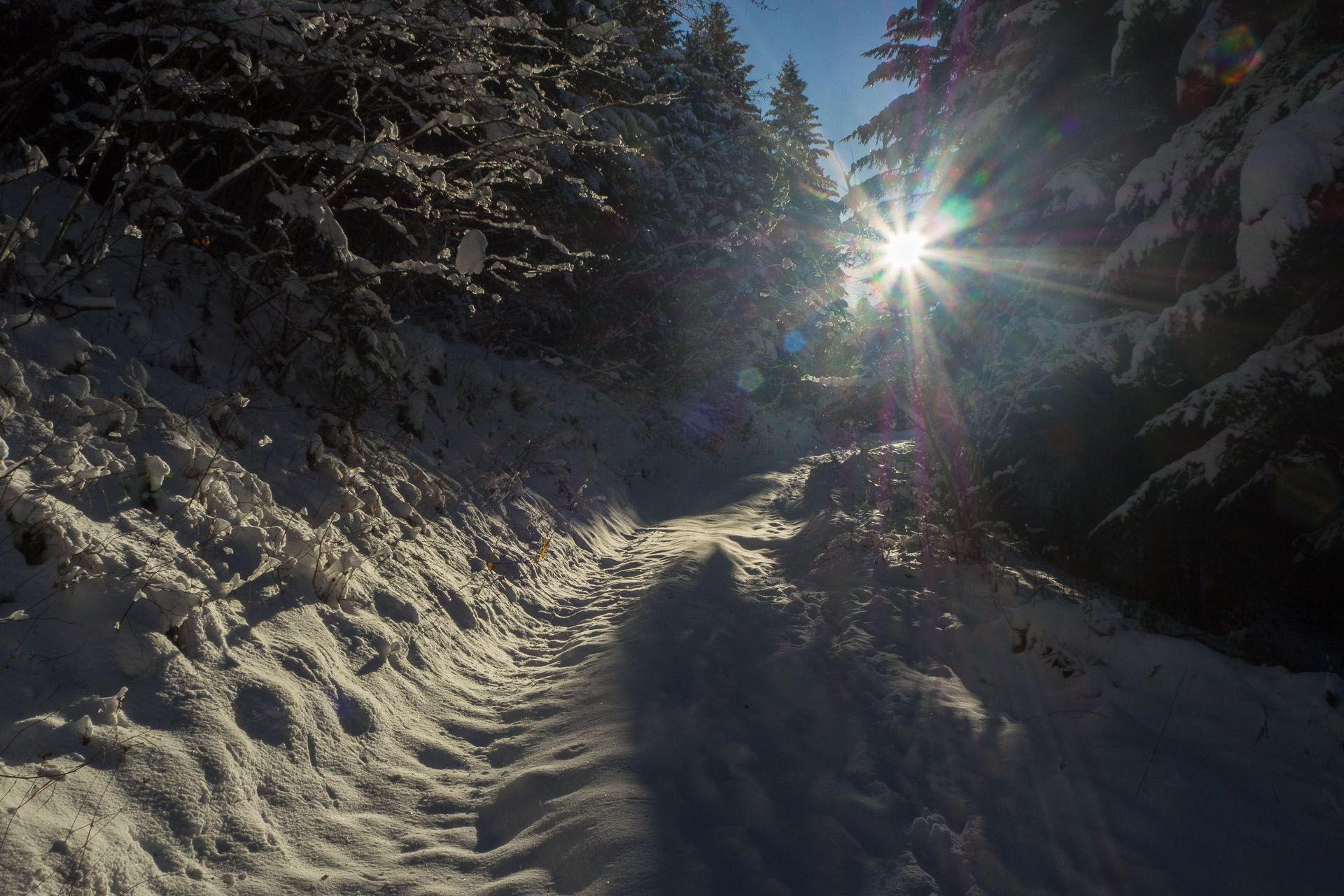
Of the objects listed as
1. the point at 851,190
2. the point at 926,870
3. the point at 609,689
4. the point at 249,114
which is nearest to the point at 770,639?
the point at 609,689

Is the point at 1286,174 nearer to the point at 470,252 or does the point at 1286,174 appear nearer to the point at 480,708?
the point at 470,252

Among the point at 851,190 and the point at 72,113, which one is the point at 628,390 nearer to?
the point at 851,190

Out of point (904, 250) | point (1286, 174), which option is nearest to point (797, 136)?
point (904, 250)

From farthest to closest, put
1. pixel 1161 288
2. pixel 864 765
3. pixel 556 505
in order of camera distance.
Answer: pixel 556 505 < pixel 1161 288 < pixel 864 765

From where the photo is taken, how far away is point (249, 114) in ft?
15.9

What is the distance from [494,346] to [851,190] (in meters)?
7.96

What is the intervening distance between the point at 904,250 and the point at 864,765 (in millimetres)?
10748

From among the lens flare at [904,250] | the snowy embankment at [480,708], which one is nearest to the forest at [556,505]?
the snowy embankment at [480,708]

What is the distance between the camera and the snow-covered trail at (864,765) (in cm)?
232

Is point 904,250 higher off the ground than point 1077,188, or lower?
higher

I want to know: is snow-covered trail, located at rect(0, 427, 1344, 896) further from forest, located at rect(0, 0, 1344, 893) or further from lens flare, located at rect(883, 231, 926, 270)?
lens flare, located at rect(883, 231, 926, 270)

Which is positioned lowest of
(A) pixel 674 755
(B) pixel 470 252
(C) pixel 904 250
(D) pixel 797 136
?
(A) pixel 674 755

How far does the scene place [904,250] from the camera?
11.7m

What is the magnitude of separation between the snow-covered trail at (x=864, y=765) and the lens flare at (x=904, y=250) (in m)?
7.79
